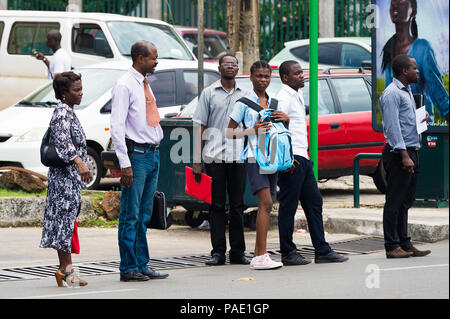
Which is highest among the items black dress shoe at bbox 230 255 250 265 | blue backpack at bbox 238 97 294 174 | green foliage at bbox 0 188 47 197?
blue backpack at bbox 238 97 294 174

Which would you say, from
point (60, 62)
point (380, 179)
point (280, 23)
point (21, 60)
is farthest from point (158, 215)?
point (280, 23)

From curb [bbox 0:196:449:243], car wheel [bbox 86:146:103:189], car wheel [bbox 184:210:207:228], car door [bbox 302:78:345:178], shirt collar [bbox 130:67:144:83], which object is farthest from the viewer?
car wheel [bbox 86:146:103:189]

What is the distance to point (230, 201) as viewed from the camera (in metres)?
9.02

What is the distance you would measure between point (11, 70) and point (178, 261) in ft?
29.6

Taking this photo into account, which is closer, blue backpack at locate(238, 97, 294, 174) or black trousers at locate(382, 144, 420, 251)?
blue backpack at locate(238, 97, 294, 174)

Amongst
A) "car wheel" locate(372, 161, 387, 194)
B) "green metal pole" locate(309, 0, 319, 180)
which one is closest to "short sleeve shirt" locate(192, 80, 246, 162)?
"green metal pole" locate(309, 0, 319, 180)

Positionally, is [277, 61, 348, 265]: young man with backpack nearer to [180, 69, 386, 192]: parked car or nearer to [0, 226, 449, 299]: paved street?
[0, 226, 449, 299]: paved street

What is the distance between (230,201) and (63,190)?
1756 millimetres

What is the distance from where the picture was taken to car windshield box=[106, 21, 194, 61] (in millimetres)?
16344

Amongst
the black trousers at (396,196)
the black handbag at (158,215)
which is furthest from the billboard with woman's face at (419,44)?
the black handbag at (158,215)

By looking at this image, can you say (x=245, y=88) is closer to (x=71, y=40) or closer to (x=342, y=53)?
(x=71, y=40)

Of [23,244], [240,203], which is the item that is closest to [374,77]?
[240,203]

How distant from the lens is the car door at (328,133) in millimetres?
12812

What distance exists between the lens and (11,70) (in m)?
17.4
